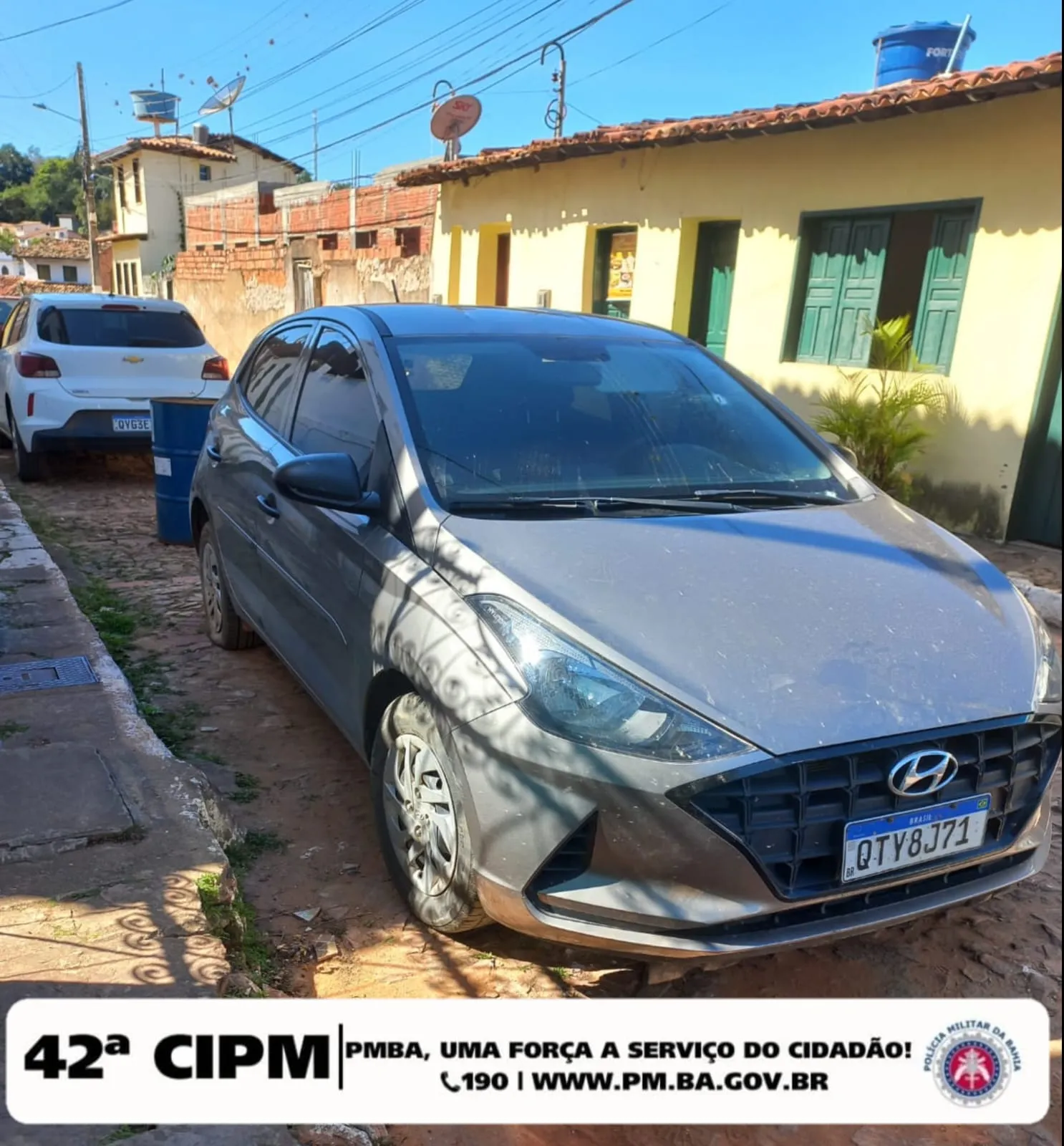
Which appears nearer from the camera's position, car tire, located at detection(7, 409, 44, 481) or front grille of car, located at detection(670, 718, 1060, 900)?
front grille of car, located at detection(670, 718, 1060, 900)

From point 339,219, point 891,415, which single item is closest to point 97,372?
point 891,415

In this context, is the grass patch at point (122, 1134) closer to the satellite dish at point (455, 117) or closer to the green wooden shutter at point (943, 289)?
the green wooden shutter at point (943, 289)

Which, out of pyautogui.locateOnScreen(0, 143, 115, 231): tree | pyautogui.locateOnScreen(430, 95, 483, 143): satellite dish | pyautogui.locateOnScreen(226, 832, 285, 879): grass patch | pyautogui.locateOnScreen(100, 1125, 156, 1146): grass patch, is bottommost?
pyautogui.locateOnScreen(226, 832, 285, 879): grass patch

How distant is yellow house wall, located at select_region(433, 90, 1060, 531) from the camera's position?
680 cm

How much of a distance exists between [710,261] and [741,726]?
896 centimetres

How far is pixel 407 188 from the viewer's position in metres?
14.8

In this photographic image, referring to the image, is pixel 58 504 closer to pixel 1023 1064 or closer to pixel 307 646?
pixel 307 646

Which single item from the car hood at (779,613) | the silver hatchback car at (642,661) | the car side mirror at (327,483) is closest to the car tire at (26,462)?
the silver hatchback car at (642,661)

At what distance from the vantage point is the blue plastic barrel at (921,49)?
902 cm

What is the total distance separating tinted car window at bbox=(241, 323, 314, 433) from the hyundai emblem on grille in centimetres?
268

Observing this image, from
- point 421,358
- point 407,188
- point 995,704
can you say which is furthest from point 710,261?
point 995,704

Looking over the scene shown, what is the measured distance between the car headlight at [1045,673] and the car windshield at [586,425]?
779mm

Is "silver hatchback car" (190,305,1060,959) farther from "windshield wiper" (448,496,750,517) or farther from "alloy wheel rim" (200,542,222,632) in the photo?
"alloy wheel rim" (200,542,222,632)

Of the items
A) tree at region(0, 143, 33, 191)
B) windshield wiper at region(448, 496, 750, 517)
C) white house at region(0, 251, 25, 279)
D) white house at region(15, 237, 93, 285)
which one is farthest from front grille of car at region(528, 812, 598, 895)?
tree at region(0, 143, 33, 191)
